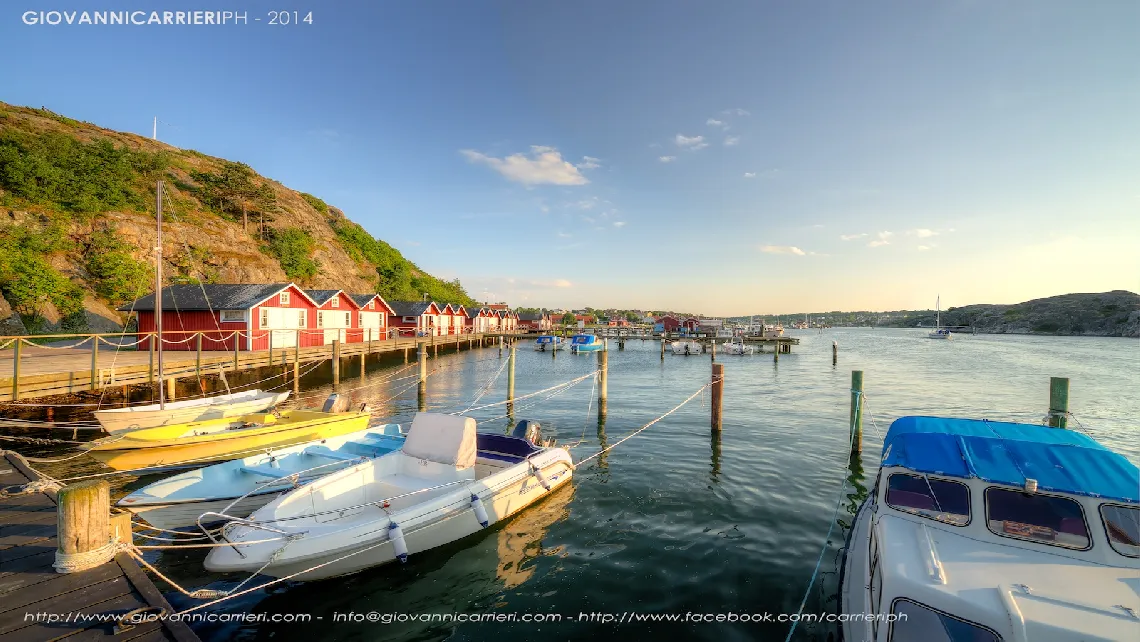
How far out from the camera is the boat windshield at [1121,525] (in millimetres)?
4766

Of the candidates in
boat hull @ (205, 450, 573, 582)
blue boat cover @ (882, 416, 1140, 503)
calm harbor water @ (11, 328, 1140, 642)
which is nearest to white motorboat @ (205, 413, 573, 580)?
boat hull @ (205, 450, 573, 582)

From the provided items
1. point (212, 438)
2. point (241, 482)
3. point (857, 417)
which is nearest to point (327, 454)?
point (241, 482)

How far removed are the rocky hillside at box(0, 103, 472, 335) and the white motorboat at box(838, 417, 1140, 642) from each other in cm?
2447

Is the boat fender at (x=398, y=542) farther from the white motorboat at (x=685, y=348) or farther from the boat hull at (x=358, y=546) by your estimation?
the white motorboat at (x=685, y=348)

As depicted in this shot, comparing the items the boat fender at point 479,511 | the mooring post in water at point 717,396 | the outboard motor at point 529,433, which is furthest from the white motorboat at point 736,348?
the boat fender at point 479,511

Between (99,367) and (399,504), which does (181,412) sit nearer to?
(99,367)

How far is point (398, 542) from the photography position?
23.3ft

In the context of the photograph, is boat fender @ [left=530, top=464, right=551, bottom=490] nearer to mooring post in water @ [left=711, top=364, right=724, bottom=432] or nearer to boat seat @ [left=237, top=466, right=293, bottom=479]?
boat seat @ [left=237, top=466, right=293, bottom=479]

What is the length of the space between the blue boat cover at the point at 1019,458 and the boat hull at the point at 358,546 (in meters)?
6.62

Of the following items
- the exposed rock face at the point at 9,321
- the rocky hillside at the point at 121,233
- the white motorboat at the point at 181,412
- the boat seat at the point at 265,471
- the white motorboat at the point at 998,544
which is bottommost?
the boat seat at the point at 265,471

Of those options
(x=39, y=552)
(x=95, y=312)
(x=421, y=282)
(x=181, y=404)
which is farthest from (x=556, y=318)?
(x=39, y=552)

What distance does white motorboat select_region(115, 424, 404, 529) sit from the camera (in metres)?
8.23

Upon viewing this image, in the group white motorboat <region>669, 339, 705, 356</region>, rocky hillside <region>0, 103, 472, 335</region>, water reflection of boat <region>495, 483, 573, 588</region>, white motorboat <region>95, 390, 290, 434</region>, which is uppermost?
rocky hillside <region>0, 103, 472, 335</region>

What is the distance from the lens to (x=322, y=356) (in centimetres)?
3014
